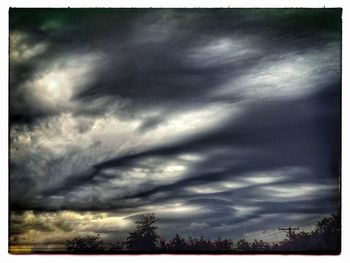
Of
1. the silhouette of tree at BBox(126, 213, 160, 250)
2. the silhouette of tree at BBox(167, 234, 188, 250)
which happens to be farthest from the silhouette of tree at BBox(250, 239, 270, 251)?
the silhouette of tree at BBox(126, 213, 160, 250)

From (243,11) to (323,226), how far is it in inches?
49.4

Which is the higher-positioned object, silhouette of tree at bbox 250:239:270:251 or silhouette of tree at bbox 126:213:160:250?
silhouette of tree at bbox 126:213:160:250

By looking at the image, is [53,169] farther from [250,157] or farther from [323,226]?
[323,226]

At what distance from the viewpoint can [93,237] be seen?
10.1ft


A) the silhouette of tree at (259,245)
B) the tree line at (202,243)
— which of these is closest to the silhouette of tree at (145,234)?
the tree line at (202,243)

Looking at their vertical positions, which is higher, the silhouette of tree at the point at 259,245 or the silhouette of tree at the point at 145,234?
the silhouette of tree at the point at 145,234

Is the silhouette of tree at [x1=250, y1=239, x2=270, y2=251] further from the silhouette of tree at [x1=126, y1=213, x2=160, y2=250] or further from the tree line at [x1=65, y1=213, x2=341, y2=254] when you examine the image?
the silhouette of tree at [x1=126, y1=213, x2=160, y2=250]

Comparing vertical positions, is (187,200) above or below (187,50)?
below

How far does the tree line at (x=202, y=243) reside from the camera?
3041mm

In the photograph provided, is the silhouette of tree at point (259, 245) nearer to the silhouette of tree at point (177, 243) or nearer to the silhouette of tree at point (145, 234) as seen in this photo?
the silhouette of tree at point (177, 243)

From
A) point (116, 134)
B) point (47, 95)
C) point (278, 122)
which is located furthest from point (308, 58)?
point (47, 95)

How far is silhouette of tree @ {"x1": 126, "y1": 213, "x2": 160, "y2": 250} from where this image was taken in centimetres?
305

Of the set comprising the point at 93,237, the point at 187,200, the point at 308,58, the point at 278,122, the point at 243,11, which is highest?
the point at 243,11

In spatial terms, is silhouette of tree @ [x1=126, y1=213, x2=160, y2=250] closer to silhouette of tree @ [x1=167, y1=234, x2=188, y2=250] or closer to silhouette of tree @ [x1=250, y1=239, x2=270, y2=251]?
silhouette of tree @ [x1=167, y1=234, x2=188, y2=250]
